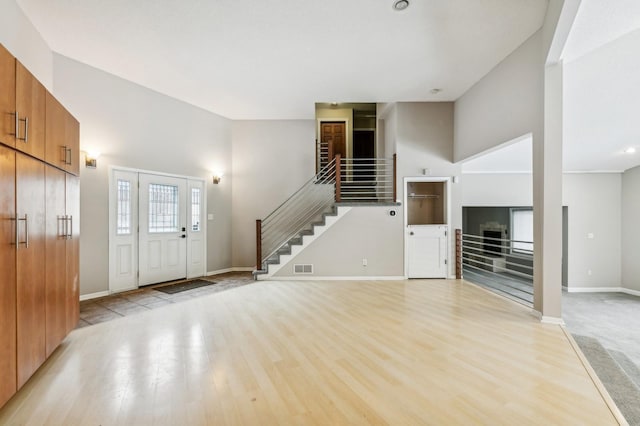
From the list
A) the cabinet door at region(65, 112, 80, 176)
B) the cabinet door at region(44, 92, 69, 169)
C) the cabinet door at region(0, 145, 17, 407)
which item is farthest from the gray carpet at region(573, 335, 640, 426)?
the cabinet door at region(65, 112, 80, 176)

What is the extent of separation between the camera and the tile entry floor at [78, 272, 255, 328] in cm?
366

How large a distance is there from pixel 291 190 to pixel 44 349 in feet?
16.8

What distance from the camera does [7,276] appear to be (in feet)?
6.03

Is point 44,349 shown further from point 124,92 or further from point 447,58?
point 447,58

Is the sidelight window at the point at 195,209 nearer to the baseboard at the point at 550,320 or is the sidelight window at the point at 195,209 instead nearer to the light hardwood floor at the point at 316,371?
the light hardwood floor at the point at 316,371

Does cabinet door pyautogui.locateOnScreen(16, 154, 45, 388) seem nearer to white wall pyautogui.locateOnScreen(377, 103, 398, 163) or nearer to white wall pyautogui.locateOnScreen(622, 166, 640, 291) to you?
white wall pyautogui.locateOnScreen(377, 103, 398, 163)

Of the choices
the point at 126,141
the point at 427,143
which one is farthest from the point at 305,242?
the point at 126,141

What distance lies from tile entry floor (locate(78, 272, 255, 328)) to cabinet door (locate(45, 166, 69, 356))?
937 millimetres

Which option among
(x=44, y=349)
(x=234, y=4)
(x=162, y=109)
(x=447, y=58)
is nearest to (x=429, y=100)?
(x=447, y=58)

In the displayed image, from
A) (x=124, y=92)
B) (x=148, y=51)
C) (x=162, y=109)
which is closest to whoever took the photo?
(x=148, y=51)

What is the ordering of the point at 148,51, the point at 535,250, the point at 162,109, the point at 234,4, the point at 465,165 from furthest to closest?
the point at 465,165 < the point at 162,109 < the point at 148,51 < the point at 535,250 < the point at 234,4

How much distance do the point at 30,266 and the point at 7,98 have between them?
4.11 ft

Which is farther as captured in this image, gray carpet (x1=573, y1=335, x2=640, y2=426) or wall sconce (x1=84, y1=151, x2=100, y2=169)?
wall sconce (x1=84, y1=151, x2=100, y2=169)

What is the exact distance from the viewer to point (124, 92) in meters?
4.86
